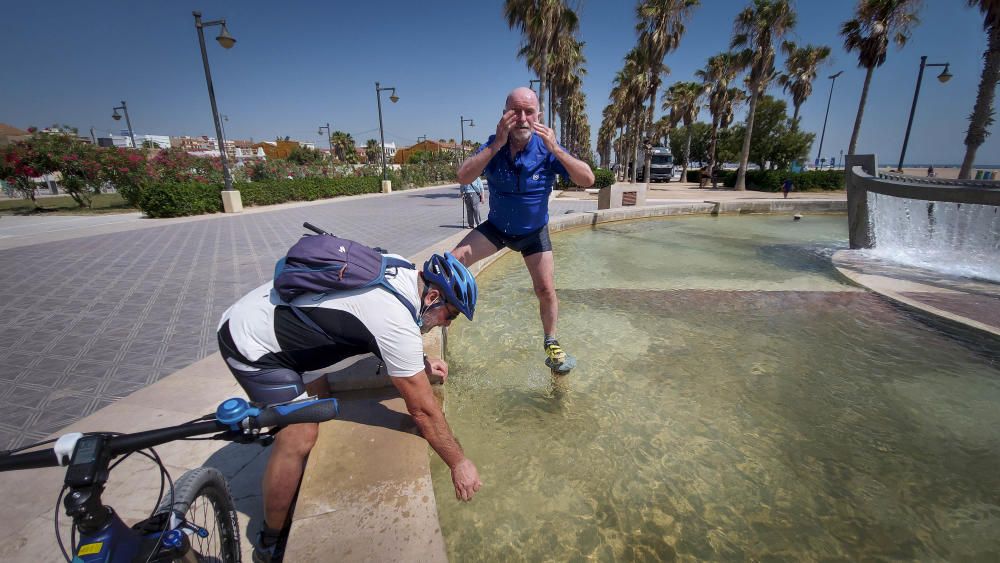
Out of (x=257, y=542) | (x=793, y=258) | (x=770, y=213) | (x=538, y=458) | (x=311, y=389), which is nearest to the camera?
(x=257, y=542)

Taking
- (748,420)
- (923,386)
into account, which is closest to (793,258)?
(923,386)

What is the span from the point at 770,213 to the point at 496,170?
15815 millimetres

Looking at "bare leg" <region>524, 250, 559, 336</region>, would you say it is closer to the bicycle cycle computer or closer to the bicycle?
the bicycle

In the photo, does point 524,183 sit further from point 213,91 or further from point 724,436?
point 213,91

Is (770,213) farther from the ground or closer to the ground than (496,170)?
closer to the ground

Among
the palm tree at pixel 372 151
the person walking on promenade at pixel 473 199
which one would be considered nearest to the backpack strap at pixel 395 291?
the person walking on promenade at pixel 473 199

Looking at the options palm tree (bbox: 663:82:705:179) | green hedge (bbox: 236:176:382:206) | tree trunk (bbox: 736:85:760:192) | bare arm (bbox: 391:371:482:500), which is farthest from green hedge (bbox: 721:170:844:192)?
bare arm (bbox: 391:371:482:500)

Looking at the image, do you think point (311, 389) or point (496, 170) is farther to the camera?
point (496, 170)

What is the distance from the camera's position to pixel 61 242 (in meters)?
9.20

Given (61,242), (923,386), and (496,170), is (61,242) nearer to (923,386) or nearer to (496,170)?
(496,170)

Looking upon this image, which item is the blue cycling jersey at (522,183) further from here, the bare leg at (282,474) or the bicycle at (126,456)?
the bicycle at (126,456)

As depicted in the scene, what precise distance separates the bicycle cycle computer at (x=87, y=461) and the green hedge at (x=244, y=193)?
55.6 ft

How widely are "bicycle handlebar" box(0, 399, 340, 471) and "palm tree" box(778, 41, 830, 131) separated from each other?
39275 mm

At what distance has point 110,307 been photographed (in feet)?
16.5
